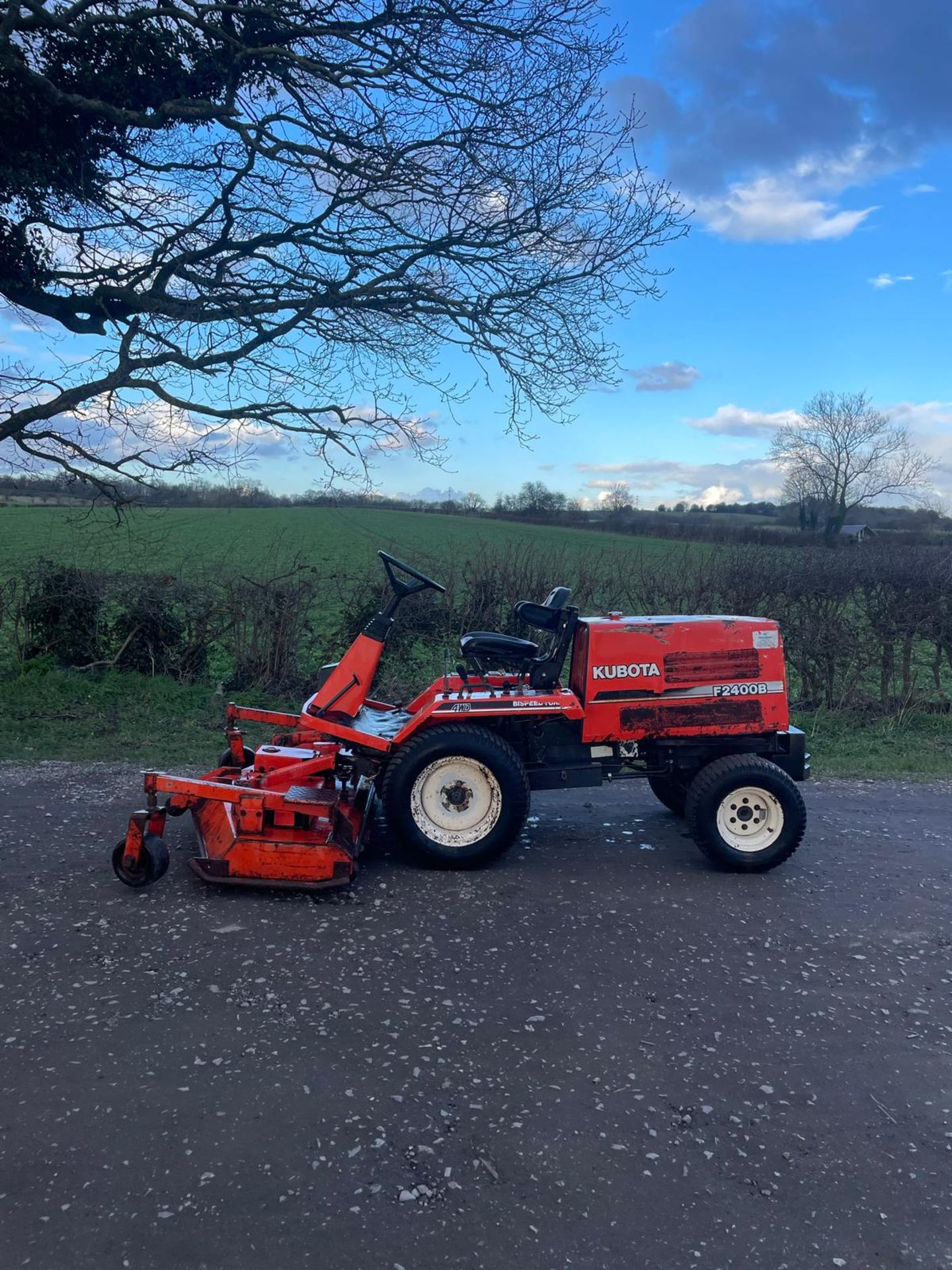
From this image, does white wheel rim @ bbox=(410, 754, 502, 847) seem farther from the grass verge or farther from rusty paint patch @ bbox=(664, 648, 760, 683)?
the grass verge

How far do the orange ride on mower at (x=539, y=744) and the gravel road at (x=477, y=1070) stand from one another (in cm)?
33

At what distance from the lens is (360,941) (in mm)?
4430

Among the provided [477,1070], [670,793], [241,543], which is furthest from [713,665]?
[241,543]

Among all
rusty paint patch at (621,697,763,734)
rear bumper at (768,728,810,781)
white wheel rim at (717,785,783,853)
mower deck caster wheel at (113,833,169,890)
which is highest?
rusty paint patch at (621,697,763,734)

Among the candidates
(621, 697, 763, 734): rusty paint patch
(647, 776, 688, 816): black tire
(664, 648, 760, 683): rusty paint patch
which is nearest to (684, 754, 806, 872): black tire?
(621, 697, 763, 734): rusty paint patch

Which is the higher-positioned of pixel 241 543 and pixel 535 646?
pixel 241 543

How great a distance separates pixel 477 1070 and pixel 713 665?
301 cm

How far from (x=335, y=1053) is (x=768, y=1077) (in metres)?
Answer: 1.60

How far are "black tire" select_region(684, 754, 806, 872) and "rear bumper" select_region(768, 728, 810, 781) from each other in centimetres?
32

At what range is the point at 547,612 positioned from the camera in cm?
581

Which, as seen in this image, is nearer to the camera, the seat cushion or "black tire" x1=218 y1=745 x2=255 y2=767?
the seat cushion

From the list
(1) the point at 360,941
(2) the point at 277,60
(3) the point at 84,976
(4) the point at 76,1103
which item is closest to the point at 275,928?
(1) the point at 360,941

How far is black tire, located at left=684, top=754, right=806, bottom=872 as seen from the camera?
5.52 meters

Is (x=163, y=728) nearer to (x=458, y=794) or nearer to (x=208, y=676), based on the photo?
(x=208, y=676)
